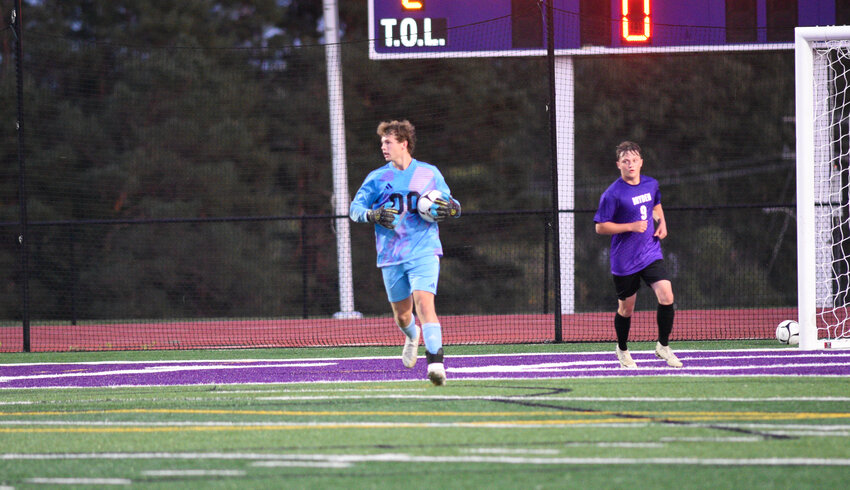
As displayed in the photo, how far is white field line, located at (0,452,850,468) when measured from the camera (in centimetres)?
A: 516

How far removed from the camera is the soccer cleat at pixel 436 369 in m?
8.55

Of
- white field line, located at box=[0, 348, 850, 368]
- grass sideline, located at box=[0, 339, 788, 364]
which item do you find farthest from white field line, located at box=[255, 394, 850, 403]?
grass sideline, located at box=[0, 339, 788, 364]

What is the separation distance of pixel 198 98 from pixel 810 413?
72.1 ft

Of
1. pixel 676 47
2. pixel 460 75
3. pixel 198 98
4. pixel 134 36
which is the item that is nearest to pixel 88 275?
pixel 198 98

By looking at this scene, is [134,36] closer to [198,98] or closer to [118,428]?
[198,98]

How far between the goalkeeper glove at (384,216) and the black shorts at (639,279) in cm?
204

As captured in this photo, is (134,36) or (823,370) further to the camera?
(134,36)

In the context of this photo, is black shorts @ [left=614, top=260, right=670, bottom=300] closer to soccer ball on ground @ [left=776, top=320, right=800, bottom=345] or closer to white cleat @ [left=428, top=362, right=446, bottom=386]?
white cleat @ [left=428, top=362, right=446, bottom=386]

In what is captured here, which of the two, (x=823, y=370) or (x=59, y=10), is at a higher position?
(x=59, y=10)

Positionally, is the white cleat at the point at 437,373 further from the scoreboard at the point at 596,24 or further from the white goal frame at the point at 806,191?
the scoreboard at the point at 596,24

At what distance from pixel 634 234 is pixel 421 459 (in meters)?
4.83

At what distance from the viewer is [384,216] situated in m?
8.83

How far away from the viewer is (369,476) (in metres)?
5.03

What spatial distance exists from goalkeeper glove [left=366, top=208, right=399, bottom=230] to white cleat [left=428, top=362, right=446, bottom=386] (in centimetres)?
103
